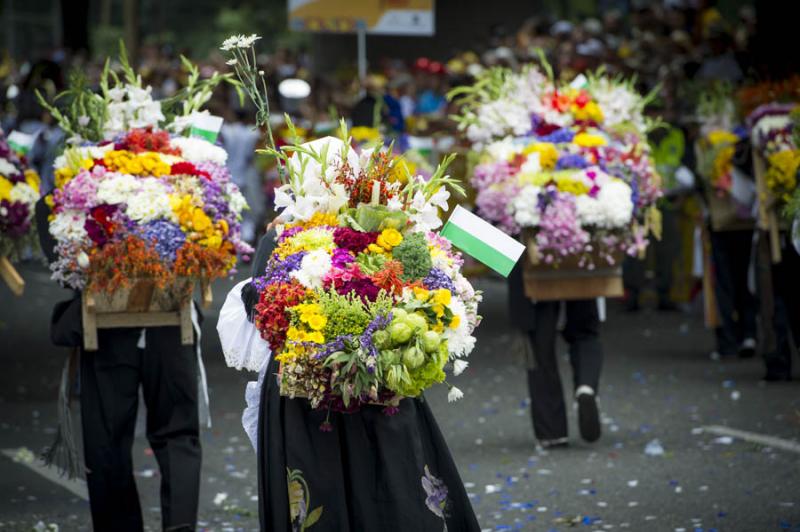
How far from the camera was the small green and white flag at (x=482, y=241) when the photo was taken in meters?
5.99

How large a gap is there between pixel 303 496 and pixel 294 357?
0.61 m

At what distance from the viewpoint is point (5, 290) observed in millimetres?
19219

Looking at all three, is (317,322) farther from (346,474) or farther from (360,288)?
(346,474)

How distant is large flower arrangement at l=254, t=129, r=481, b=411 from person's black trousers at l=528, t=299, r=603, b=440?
400cm

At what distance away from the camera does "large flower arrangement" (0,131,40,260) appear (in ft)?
29.7

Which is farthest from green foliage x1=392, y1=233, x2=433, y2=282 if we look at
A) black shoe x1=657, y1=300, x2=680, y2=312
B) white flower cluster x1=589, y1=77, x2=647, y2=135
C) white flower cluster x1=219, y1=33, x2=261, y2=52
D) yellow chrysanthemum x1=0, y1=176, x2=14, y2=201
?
black shoe x1=657, y1=300, x2=680, y2=312

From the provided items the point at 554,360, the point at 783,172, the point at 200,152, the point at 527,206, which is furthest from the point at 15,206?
the point at 783,172

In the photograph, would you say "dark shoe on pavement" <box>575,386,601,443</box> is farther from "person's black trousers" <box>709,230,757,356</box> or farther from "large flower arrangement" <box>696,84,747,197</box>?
"person's black trousers" <box>709,230,757,356</box>

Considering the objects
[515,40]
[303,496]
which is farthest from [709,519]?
[515,40]

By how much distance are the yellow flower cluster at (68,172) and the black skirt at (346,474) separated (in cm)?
216

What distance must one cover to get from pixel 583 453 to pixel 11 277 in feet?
12.2

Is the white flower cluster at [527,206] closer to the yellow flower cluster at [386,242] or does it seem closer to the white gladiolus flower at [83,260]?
the white gladiolus flower at [83,260]

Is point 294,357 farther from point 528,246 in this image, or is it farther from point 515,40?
point 515,40

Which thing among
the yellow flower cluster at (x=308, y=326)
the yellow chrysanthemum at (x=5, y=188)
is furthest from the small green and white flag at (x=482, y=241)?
the yellow chrysanthemum at (x=5, y=188)
